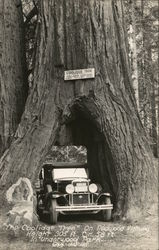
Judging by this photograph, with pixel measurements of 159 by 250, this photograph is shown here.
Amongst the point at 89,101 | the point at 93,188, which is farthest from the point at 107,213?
the point at 89,101

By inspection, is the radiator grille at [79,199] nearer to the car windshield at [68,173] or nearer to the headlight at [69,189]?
the headlight at [69,189]

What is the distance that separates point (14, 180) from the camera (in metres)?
7.22

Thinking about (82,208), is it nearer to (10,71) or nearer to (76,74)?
(76,74)

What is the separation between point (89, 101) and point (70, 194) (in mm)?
1954

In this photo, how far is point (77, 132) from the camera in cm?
872

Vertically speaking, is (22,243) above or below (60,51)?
below

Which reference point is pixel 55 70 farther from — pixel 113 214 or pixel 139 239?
pixel 139 239

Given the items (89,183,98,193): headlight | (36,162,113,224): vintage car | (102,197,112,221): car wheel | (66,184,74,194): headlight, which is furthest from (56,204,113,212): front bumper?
(66,184,74,194): headlight

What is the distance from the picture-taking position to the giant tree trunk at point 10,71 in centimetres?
835

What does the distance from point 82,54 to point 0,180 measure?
2.71m

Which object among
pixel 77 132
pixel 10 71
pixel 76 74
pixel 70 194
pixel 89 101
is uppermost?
pixel 10 71

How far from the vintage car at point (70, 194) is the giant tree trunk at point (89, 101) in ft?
1.07

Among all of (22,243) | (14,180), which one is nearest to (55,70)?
(14,180)

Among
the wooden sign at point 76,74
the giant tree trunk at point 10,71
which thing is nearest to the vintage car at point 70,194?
the giant tree trunk at point 10,71
